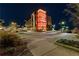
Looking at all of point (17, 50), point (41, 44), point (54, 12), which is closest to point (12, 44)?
point (17, 50)

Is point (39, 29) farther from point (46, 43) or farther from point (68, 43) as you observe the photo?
point (68, 43)

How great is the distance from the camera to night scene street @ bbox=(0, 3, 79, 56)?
1.77 m

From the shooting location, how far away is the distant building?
5.92 ft

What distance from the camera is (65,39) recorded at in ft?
5.94

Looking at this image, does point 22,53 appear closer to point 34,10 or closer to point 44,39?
point 44,39

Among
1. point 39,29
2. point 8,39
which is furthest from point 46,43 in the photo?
point 8,39

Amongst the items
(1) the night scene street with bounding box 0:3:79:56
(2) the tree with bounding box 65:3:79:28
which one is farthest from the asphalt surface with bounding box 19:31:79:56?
(2) the tree with bounding box 65:3:79:28

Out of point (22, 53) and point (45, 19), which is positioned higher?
point (45, 19)

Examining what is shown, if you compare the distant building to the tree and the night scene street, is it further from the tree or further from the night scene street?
the tree

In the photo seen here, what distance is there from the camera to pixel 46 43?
1796mm

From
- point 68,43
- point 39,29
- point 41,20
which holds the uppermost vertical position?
point 41,20

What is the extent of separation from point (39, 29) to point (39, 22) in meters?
0.08

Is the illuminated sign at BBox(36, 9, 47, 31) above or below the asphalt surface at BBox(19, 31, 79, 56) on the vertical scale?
above

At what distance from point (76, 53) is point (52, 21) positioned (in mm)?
455
